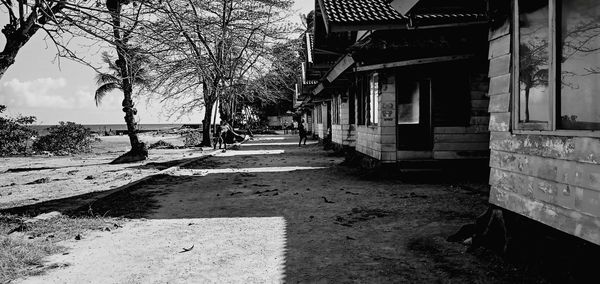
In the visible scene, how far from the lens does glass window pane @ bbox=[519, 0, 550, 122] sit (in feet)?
12.7

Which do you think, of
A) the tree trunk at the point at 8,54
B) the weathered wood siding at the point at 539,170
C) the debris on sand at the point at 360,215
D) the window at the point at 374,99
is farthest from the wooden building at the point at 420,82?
the tree trunk at the point at 8,54

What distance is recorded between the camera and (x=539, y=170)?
3.85 meters

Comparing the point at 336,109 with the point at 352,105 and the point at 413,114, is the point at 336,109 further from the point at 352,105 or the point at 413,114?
the point at 413,114

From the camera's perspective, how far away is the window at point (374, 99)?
11283 millimetres

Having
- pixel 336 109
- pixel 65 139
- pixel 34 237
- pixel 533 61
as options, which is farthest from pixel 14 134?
pixel 533 61

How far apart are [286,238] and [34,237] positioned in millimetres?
3098

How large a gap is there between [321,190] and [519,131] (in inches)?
204

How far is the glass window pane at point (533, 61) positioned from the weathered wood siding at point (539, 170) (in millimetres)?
182

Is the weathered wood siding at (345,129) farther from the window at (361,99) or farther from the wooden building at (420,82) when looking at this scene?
the wooden building at (420,82)

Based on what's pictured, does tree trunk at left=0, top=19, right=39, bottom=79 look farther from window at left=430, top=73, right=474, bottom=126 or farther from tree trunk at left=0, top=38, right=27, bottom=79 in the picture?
window at left=430, top=73, right=474, bottom=126

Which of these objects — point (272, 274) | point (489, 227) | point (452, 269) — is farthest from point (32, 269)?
point (489, 227)

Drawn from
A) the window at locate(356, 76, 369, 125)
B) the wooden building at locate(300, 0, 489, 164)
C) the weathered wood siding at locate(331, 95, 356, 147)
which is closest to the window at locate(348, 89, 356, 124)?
the weathered wood siding at locate(331, 95, 356, 147)

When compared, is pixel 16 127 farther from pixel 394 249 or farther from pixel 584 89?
pixel 584 89

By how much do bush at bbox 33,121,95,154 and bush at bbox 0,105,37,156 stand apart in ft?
2.66
